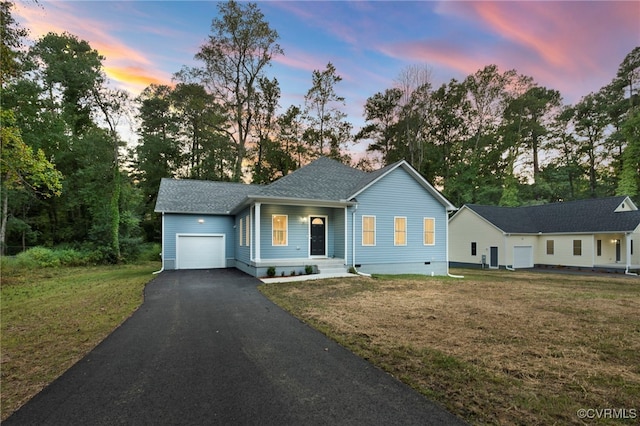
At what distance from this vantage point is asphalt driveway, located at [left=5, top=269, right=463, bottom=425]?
2750mm

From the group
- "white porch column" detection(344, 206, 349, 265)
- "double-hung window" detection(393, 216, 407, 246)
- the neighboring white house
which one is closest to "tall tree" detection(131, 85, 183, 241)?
"white porch column" detection(344, 206, 349, 265)

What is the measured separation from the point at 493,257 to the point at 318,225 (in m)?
16.7

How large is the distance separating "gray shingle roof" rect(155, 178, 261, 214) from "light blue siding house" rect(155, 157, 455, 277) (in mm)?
57

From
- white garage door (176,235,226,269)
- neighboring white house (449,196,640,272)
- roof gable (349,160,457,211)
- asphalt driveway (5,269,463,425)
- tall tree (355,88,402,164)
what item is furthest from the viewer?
tall tree (355,88,402,164)

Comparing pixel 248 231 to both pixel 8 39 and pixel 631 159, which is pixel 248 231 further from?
pixel 631 159

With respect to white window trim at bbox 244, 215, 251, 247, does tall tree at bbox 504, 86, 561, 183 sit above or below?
above

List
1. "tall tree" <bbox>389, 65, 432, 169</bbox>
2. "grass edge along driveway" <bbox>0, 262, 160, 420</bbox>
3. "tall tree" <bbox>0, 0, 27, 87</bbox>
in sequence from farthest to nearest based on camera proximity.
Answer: "tall tree" <bbox>389, 65, 432, 169</bbox>
"tall tree" <bbox>0, 0, 27, 87</bbox>
"grass edge along driveway" <bbox>0, 262, 160, 420</bbox>

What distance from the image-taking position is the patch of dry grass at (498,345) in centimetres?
303

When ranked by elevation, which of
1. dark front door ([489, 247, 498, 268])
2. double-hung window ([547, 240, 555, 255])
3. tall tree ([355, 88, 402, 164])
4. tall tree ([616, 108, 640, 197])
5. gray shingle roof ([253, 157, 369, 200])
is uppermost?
tall tree ([355, 88, 402, 164])

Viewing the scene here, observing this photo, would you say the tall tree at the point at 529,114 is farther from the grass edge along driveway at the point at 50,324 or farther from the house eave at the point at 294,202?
the grass edge along driveway at the point at 50,324

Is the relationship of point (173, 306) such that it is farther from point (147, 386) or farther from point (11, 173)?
point (11, 173)

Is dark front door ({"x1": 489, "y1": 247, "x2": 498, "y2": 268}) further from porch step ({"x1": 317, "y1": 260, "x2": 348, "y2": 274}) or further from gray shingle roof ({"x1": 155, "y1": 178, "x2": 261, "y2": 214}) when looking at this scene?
gray shingle roof ({"x1": 155, "y1": 178, "x2": 261, "y2": 214})

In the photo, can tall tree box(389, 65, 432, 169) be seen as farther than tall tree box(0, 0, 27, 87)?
Yes

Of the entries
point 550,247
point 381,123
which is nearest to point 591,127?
point 550,247
